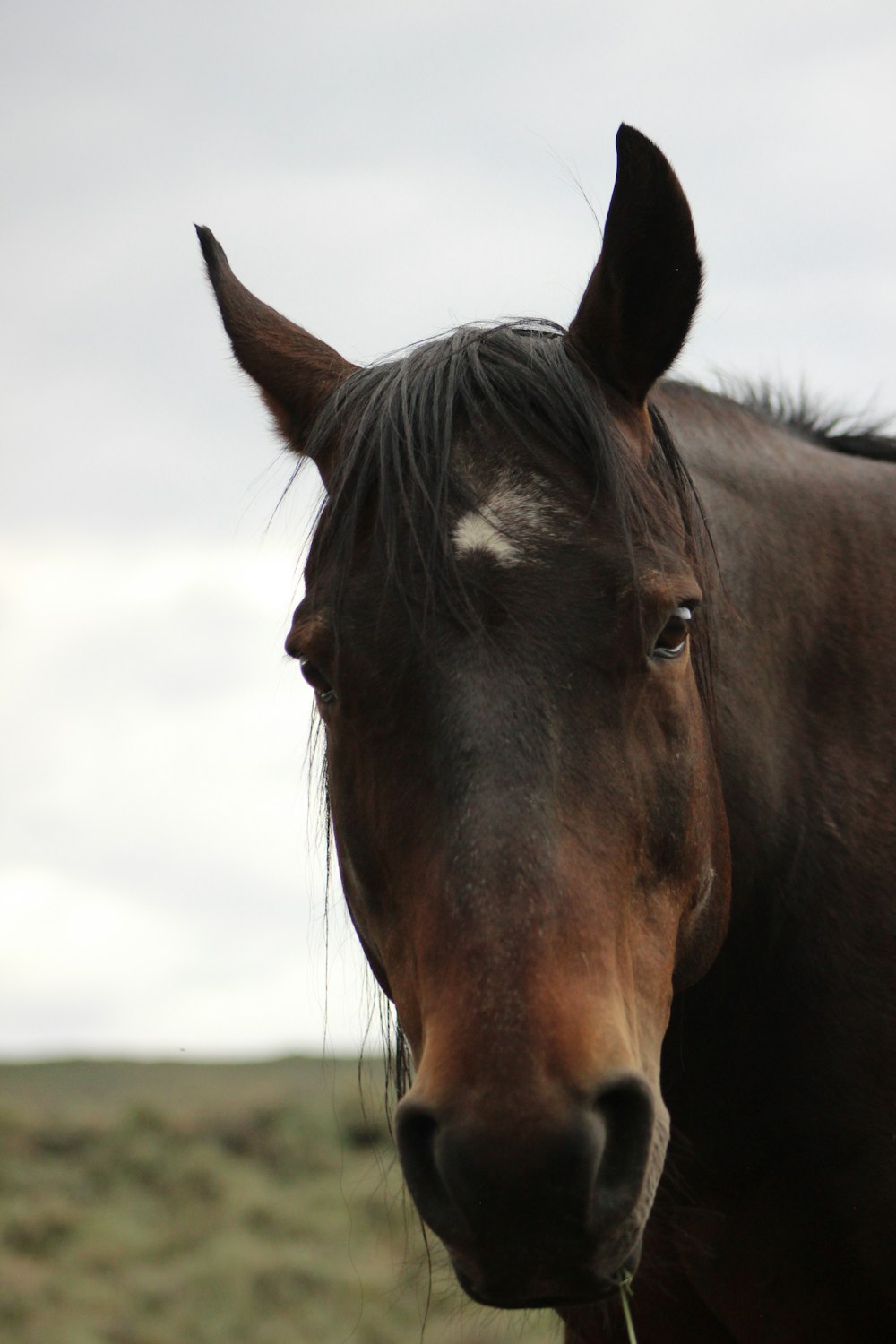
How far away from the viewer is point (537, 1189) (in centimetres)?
164

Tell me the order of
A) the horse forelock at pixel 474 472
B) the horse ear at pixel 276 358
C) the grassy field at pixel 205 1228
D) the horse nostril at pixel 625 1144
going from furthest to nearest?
the grassy field at pixel 205 1228 < the horse ear at pixel 276 358 < the horse forelock at pixel 474 472 < the horse nostril at pixel 625 1144

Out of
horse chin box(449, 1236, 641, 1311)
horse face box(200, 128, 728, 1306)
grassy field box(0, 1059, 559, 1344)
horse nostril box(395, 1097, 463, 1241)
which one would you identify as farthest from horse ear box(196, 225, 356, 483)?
grassy field box(0, 1059, 559, 1344)

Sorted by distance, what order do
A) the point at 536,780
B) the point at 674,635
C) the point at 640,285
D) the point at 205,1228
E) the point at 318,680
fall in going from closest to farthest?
the point at 536,780, the point at 674,635, the point at 318,680, the point at 640,285, the point at 205,1228

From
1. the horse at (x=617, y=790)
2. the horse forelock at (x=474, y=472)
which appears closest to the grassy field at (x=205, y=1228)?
the horse at (x=617, y=790)

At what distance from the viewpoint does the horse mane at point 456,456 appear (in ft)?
7.24

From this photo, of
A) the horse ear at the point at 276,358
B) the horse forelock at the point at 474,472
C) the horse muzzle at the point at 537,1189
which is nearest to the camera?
Answer: the horse muzzle at the point at 537,1189

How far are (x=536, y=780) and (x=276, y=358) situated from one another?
1.36m

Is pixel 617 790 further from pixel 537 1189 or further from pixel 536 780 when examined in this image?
pixel 537 1189

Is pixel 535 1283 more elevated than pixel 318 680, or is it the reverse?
pixel 318 680

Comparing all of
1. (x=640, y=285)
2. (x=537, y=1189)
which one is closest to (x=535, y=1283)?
(x=537, y=1189)

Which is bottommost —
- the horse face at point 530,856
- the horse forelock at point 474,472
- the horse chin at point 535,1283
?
the horse chin at point 535,1283

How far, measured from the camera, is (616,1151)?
1.77m

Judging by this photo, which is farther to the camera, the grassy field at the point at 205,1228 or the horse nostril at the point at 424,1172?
the grassy field at the point at 205,1228

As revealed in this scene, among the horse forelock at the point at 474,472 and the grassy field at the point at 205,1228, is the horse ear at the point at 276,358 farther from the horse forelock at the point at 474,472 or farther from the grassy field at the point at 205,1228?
the grassy field at the point at 205,1228
